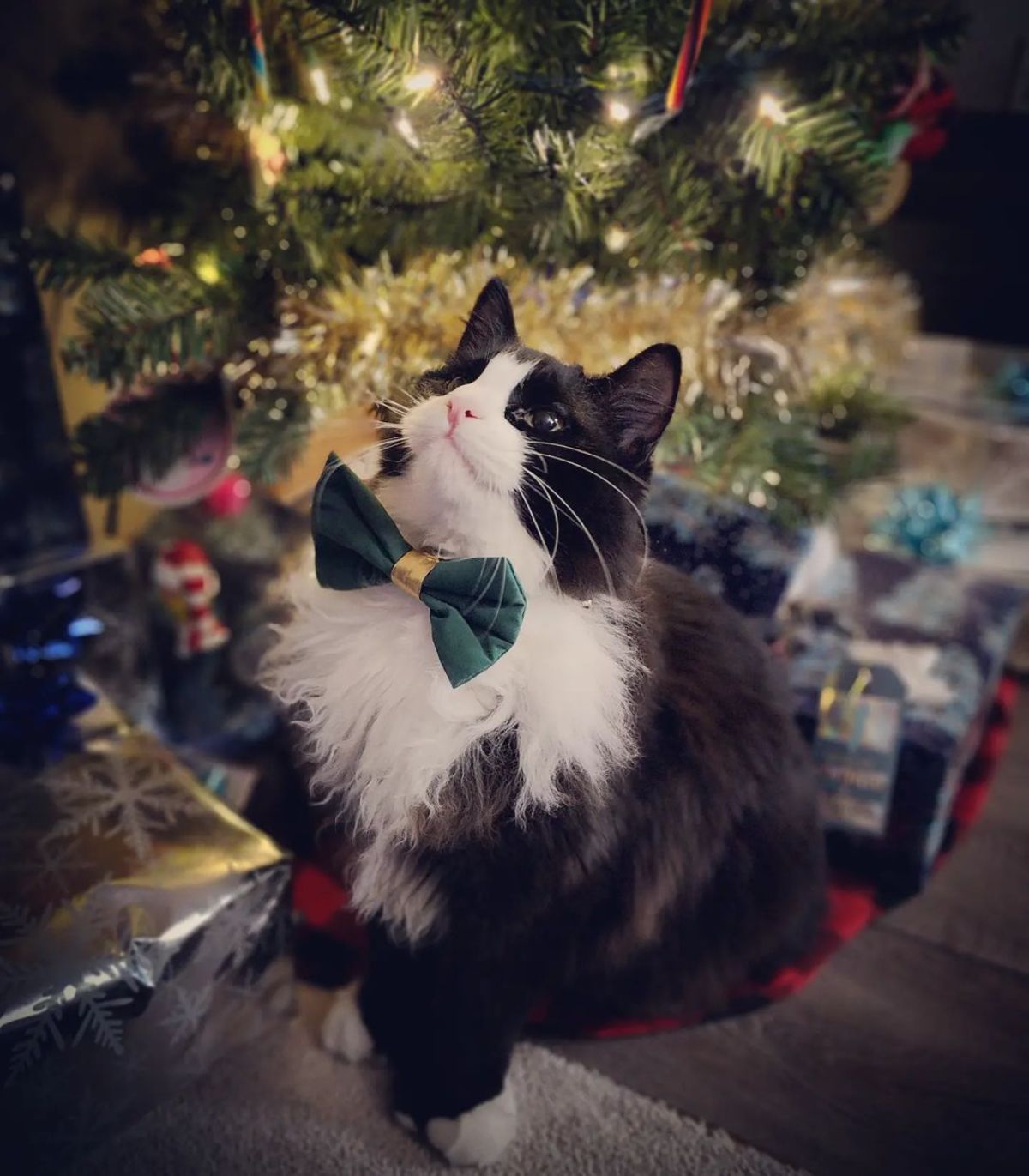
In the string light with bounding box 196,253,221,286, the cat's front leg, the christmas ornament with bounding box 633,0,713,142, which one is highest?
the christmas ornament with bounding box 633,0,713,142

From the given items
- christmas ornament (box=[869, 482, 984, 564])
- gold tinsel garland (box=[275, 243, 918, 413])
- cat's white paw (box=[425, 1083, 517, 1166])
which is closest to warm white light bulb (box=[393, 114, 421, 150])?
gold tinsel garland (box=[275, 243, 918, 413])

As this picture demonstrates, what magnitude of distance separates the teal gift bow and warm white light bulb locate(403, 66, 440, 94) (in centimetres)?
35

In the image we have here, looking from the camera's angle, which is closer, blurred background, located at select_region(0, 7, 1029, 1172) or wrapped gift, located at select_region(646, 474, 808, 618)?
blurred background, located at select_region(0, 7, 1029, 1172)

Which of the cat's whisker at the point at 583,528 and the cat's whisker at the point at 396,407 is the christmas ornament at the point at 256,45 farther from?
the cat's whisker at the point at 583,528

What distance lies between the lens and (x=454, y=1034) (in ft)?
2.27

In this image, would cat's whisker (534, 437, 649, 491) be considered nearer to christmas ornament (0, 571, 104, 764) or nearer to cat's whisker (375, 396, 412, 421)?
cat's whisker (375, 396, 412, 421)

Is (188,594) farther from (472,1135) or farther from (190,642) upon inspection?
(472,1135)

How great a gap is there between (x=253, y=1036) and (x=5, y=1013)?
0.27 m

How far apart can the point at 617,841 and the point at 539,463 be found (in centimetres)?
31

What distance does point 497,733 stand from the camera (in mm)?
595

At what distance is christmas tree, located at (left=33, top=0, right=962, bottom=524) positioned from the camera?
736mm

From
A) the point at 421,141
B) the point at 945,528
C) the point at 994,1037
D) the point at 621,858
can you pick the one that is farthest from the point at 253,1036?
the point at 945,528

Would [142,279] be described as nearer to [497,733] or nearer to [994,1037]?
[497,733]

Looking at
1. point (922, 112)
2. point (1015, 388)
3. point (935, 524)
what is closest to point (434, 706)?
point (922, 112)
